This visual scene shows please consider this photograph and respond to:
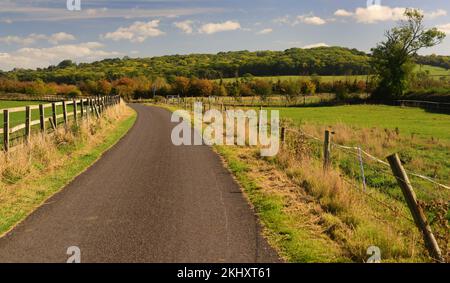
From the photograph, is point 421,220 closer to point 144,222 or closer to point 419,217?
point 419,217

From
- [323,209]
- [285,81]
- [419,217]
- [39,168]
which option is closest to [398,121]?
[323,209]

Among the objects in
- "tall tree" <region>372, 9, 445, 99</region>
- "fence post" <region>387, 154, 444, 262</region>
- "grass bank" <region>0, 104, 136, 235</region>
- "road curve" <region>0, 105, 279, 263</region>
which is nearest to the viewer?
"fence post" <region>387, 154, 444, 262</region>

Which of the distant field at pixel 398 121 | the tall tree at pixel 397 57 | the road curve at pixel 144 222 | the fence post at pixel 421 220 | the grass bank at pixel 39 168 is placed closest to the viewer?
the fence post at pixel 421 220

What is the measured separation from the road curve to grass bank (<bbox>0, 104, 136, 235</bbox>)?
36cm

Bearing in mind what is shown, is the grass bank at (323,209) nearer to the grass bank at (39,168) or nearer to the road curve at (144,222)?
the road curve at (144,222)

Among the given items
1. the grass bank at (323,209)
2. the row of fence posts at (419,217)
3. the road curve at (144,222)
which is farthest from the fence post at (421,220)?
the road curve at (144,222)

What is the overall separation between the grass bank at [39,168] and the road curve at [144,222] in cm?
36

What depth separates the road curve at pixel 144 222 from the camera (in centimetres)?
615

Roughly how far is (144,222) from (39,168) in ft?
19.0

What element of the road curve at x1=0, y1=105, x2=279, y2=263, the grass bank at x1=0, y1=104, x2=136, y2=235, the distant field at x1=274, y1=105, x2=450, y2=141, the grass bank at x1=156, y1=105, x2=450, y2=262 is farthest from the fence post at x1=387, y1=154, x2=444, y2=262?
the distant field at x1=274, y1=105, x2=450, y2=141

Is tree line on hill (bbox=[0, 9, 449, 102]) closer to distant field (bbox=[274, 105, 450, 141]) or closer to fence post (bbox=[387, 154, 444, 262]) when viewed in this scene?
distant field (bbox=[274, 105, 450, 141])

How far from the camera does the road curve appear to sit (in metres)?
6.15
